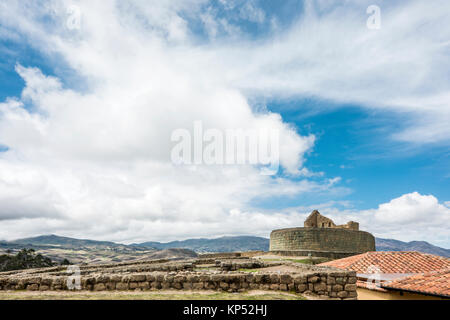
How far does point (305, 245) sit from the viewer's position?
33.6m

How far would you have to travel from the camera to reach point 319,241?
3341 centimetres

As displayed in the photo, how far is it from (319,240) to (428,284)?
2388 cm

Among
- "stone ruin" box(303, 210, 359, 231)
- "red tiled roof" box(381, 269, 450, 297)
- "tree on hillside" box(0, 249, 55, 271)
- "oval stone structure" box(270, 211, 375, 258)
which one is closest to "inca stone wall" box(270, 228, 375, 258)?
"oval stone structure" box(270, 211, 375, 258)

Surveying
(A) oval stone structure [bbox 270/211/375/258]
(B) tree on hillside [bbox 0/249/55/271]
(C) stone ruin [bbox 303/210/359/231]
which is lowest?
(B) tree on hillside [bbox 0/249/55/271]

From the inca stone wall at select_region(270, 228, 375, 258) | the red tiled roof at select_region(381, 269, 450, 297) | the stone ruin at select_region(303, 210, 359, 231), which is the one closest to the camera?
the red tiled roof at select_region(381, 269, 450, 297)

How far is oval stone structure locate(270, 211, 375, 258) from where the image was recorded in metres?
32.5

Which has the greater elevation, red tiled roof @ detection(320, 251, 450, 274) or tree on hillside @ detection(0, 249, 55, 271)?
red tiled roof @ detection(320, 251, 450, 274)

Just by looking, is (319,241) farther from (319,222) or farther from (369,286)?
(369,286)

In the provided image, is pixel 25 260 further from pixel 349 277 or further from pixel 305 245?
pixel 349 277

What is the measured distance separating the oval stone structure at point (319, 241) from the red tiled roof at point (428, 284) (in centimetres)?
1972

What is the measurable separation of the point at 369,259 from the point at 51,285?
48.1 feet

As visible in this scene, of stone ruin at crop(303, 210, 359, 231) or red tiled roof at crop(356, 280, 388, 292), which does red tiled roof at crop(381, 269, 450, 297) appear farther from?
stone ruin at crop(303, 210, 359, 231)

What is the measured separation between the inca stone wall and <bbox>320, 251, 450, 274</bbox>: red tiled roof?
15135mm

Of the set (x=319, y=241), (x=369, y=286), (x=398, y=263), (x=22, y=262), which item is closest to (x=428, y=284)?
(x=369, y=286)
